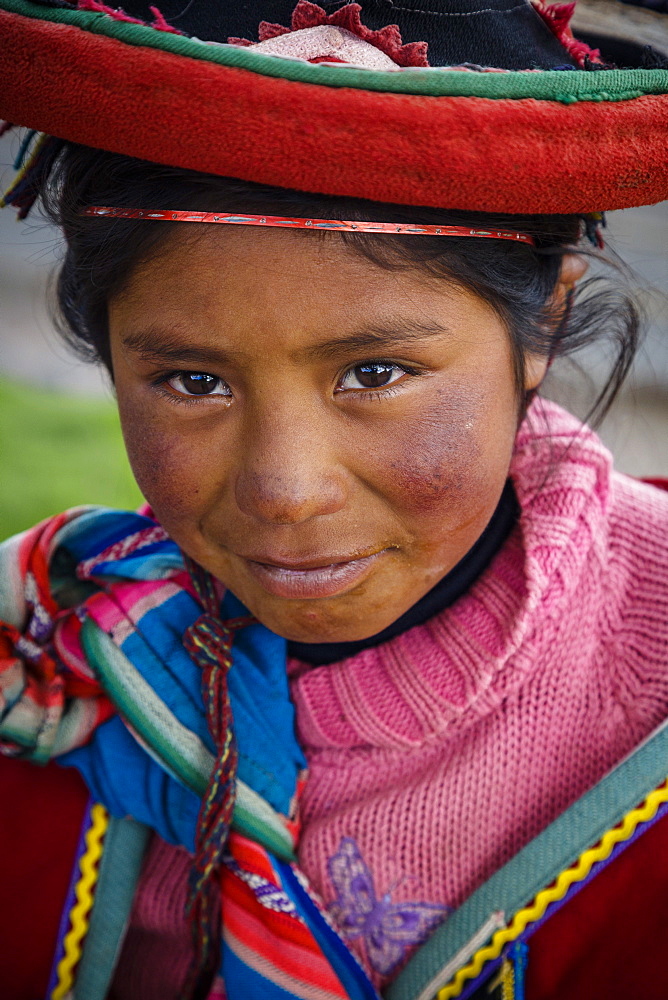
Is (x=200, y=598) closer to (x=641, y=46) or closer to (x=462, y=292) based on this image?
(x=462, y=292)

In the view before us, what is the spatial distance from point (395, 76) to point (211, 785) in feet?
2.50

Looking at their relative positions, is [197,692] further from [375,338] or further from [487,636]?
[375,338]

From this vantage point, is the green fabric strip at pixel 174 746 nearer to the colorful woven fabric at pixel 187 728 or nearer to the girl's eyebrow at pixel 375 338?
the colorful woven fabric at pixel 187 728

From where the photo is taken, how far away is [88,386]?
3.97 m

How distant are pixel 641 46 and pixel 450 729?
0.76m

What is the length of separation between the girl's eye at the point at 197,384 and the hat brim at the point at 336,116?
0.23 metres

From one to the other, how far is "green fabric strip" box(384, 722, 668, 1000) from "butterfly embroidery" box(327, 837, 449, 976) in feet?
0.13

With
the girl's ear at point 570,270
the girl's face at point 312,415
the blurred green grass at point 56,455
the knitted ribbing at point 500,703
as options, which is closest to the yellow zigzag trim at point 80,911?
the knitted ribbing at point 500,703

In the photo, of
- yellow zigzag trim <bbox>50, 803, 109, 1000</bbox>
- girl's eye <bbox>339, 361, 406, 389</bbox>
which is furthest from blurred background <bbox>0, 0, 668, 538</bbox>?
yellow zigzag trim <bbox>50, 803, 109, 1000</bbox>

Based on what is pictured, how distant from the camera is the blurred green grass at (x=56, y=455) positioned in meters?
2.91

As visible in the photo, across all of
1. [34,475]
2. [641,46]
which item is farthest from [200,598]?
[34,475]

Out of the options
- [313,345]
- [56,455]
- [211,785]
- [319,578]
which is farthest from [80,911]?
[56,455]

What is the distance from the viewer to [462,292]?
2.67ft

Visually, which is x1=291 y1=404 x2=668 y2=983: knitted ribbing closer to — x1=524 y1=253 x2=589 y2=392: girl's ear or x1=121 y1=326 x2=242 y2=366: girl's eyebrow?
x1=524 y1=253 x2=589 y2=392: girl's ear
